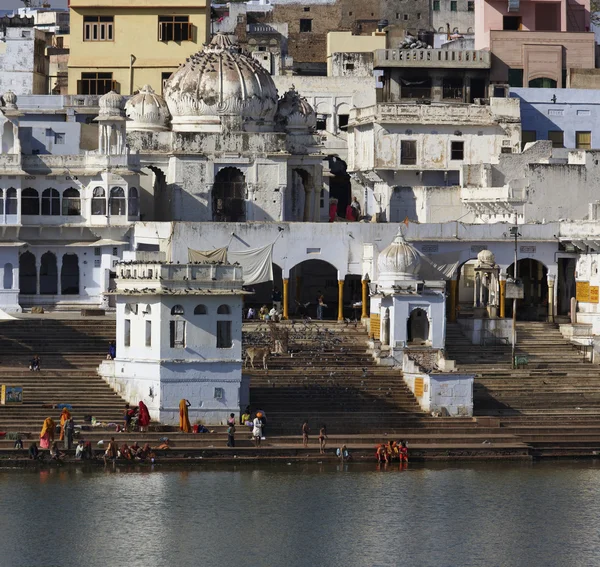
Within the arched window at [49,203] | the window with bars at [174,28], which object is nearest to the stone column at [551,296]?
the arched window at [49,203]

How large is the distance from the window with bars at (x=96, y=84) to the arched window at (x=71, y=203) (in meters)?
14.6

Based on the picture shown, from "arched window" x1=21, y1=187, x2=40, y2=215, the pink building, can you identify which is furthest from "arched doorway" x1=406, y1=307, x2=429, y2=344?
the pink building

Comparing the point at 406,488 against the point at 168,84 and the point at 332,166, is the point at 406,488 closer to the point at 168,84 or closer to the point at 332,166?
the point at 168,84

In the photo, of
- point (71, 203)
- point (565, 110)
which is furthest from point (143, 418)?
point (565, 110)

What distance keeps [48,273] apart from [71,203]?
2.27 meters

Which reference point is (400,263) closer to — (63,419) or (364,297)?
(364,297)

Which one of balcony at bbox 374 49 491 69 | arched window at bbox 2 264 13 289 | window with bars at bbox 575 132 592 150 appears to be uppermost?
balcony at bbox 374 49 491 69

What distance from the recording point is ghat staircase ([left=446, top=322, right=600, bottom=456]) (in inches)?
2384

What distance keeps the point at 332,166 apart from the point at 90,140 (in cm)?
1324

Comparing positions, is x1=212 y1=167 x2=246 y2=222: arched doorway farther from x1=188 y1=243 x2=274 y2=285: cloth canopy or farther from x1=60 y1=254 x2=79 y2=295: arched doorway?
x1=60 y1=254 x2=79 y2=295: arched doorway

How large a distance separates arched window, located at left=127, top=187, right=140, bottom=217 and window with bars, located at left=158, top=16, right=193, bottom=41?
15740mm

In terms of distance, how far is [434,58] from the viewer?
8306 cm

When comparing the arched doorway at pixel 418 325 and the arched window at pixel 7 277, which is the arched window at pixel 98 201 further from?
the arched doorway at pixel 418 325

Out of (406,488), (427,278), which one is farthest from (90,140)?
(406,488)
